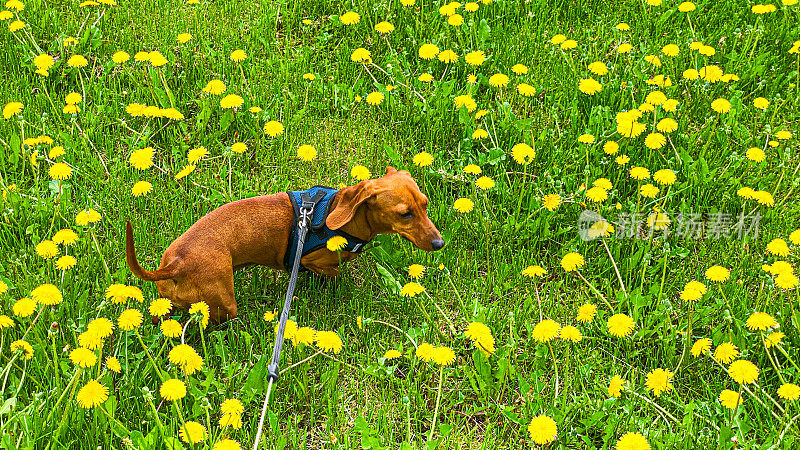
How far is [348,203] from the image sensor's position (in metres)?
3.12

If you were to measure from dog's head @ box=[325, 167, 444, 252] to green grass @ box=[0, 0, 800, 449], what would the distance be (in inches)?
15.1

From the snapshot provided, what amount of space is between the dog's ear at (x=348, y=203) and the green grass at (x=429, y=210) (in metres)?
0.44

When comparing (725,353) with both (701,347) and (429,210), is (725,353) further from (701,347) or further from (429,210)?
(429,210)

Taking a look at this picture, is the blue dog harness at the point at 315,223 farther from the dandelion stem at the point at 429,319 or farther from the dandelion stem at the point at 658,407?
the dandelion stem at the point at 658,407

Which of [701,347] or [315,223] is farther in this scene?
[315,223]

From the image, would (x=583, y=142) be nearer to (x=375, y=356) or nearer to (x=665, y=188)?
(x=665, y=188)

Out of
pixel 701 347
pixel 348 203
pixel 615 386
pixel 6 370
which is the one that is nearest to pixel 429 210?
pixel 348 203

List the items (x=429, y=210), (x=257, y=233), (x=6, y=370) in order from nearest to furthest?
(x=6, y=370), (x=257, y=233), (x=429, y=210)

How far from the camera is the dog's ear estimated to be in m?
3.05

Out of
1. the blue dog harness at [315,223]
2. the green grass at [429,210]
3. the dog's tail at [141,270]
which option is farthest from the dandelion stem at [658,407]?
the dog's tail at [141,270]

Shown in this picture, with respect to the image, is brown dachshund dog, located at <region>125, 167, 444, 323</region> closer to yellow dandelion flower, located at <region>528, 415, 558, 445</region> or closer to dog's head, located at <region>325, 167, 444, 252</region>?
dog's head, located at <region>325, 167, 444, 252</region>

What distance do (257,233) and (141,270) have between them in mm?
490

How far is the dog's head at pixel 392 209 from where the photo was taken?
3027 mm

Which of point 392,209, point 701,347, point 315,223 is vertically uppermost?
point 392,209
